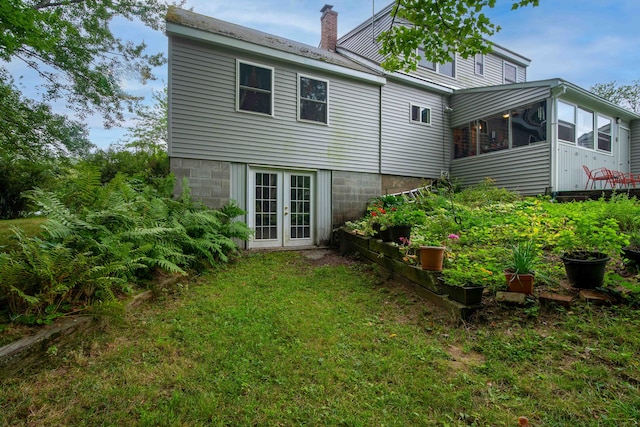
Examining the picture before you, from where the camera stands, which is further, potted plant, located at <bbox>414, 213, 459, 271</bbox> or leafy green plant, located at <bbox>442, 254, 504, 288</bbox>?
potted plant, located at <bbox>414, 213, 459, 271</bbox>

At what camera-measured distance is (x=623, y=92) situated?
20.2m

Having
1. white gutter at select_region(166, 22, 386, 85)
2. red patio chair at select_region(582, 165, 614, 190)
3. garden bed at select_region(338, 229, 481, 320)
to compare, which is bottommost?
garden bed at select_region(338, 229, 481, 320)

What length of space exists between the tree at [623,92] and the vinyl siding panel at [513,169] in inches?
789

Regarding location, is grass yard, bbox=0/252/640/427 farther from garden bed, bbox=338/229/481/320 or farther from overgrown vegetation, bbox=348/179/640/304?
overgrown vegetation, bbox=348/179/640/304

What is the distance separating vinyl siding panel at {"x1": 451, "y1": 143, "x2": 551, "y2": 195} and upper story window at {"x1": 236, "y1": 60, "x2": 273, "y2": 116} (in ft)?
21.4

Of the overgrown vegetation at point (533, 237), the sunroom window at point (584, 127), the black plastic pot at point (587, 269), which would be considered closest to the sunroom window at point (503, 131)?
the sunroom window at point (584, 127)

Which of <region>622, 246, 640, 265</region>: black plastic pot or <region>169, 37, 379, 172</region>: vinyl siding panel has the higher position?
<region>169, 37, 379, 172</region>: vinyl siding panel

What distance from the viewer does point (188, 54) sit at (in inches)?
240

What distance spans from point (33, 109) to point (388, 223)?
8680 millimetres

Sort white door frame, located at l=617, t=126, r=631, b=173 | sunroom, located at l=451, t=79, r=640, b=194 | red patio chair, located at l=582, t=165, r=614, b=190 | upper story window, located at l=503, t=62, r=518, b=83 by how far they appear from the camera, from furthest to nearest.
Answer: upper story window, located at l=503, t=62, r=518, b=83 → white door frame, located at l=617, t=126, r=631, b=173 → red patio chair, located at l=582, t=165, r=614, b=190 → sunroom, located at l=451, t=79, r=640, b=194

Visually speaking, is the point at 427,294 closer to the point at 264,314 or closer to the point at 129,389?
the point at 264,314

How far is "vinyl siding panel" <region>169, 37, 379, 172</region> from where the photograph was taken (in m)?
6.07

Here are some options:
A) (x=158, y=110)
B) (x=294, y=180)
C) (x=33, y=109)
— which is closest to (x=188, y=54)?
(x=294, y=180)

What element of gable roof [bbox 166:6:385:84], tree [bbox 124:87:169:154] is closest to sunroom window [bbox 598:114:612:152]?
gable roof [bbox 166:6:385:84]
